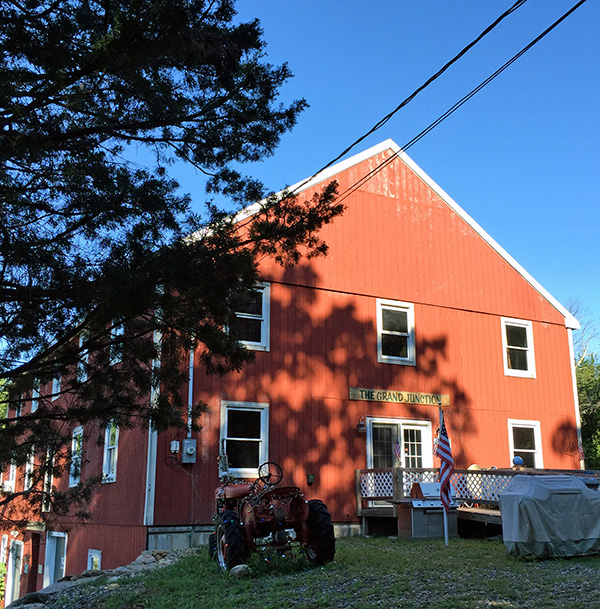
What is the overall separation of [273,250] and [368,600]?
3.96 m

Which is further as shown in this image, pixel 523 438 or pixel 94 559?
pixel 523 438

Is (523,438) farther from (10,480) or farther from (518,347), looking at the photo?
(10,480)

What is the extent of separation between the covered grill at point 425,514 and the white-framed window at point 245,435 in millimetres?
3146

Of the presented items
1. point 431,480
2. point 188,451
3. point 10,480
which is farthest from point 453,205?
point 10,480

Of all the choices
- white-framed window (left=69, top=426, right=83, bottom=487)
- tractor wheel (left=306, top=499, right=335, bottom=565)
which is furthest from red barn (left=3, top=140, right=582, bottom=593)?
tractor wheel (left=306, top=499, right=335, bottom=565)

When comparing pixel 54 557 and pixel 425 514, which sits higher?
pixel 425 514

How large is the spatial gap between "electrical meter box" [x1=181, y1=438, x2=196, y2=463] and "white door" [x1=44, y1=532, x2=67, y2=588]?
7.77 meters

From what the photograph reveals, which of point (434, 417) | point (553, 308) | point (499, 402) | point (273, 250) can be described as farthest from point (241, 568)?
point (553, 308)

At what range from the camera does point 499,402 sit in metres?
18.1

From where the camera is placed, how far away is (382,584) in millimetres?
8422

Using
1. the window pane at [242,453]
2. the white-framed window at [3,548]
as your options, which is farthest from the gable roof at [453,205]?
the white-framed window at [3,548]

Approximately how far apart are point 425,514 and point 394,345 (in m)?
4.94

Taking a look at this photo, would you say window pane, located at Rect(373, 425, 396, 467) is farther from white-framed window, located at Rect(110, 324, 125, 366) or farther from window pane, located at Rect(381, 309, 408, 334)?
white-framed window, located at Rect(110, 324, 125, 366)

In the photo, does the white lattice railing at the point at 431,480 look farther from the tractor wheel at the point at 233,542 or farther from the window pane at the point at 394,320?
the tractor wheel at the point at 233,542
